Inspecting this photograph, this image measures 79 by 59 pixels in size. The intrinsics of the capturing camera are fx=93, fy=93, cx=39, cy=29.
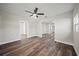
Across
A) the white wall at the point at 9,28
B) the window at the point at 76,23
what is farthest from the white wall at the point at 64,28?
the white wall at the point at 9,28

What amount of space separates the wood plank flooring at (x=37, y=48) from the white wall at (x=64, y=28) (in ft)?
0.41

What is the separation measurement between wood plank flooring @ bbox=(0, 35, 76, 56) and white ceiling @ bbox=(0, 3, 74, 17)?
58 cm

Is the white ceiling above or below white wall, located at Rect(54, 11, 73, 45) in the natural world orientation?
above

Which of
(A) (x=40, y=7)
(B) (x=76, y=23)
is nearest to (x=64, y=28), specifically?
(B) (x=76, y=23)

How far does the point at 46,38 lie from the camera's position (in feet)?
7.16

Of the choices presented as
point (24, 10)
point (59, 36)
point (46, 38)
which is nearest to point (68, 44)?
point (59, 36)

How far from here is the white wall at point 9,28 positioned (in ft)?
6.83

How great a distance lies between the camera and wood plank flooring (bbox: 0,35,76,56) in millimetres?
2051

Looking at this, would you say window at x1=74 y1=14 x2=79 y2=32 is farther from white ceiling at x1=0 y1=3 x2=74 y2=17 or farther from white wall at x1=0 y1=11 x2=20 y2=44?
white wall at x1=0 y1=11 x2=20 y2=44

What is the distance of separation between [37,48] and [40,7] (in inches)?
36.3

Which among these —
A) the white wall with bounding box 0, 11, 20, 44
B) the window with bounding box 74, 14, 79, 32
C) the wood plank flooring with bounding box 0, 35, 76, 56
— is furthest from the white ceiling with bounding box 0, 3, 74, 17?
the wood plank flooring with bounding box 0, 35, 76, 56

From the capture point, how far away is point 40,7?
203 cm

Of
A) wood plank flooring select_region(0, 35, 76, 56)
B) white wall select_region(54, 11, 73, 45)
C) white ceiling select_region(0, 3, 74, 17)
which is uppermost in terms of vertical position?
white ceiling select_region(0, 3, 74, 17)

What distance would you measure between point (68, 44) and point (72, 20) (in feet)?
1.81
